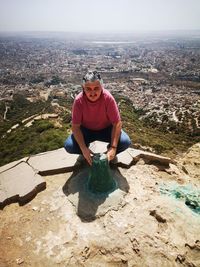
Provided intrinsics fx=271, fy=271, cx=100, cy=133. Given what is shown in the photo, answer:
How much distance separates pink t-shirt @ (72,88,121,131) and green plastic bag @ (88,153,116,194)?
0.64 metres

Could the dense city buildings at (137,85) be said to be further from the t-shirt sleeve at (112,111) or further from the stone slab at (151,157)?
the t-shirt sleeve at (112,111)

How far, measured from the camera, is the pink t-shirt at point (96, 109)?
407 centimetres

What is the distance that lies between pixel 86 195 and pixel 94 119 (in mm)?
1186

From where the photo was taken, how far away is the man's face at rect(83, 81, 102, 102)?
3829 millimetres

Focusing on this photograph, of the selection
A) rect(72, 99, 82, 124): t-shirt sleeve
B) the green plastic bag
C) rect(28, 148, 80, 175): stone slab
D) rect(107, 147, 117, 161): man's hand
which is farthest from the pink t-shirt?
rect(28, 148, 80, 175): stone slab

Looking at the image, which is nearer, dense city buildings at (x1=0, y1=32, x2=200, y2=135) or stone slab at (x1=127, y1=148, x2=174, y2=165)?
stone slab at (x1=127, y1=148, x2=174, y2=165)

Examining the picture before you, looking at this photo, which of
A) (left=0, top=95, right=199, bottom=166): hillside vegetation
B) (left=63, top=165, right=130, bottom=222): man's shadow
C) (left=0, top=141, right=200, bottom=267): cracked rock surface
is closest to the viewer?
(left=0, top=141, right=200, bottom=267): cracked rock surface

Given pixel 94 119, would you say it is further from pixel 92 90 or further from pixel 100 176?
pixel 100 176

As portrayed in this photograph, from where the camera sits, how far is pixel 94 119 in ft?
14.1

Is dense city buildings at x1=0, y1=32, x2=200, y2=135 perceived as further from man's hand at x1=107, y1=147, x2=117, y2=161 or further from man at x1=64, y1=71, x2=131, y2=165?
man's hand at x1=107, y1=147, x2=117, y2=161

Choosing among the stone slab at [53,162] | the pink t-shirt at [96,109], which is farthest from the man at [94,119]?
the stone slab at [53,162]

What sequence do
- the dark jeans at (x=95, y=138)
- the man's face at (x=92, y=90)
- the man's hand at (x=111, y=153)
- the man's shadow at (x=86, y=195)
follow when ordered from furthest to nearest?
1. the dark jeans at (x=95, y=138)
2. the man's hand at (x=111, y=153)
3. the man's face at (x=92, y=90)
4. the man's shadow at (x=86, y=195)

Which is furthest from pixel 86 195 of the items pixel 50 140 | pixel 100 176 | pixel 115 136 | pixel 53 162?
pixel 50 140

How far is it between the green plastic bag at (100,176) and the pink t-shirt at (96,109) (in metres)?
0.64
